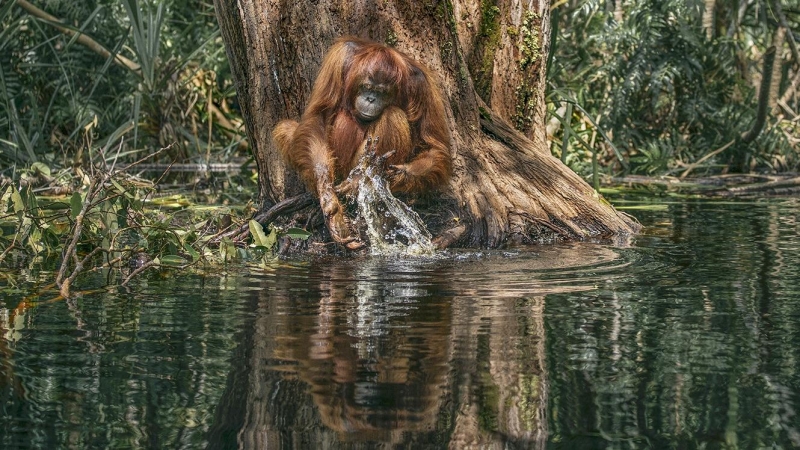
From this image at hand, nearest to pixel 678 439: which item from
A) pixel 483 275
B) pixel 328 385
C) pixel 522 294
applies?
pixel 328 385

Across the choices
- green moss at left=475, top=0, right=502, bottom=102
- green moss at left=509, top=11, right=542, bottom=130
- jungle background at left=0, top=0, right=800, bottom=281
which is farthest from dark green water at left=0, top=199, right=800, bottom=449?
jungle background at left=0, top=0, right=800, bottom=281

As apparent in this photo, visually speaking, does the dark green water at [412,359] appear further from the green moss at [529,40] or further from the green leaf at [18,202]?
the green moss at [529,40]

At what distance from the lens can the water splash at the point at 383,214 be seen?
645cm

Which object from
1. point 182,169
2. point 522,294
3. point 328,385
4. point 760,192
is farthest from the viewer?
point 182,169

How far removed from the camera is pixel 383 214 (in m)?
6.60

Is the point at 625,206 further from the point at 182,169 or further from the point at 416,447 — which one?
the point at 416,447

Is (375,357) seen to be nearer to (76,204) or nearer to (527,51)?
(76,204)

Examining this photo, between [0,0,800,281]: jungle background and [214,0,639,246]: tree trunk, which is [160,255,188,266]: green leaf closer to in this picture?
[214,0,639,246]: tree trunk

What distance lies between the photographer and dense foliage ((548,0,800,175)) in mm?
11656

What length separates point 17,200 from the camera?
546 cm

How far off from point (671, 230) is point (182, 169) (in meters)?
5.65

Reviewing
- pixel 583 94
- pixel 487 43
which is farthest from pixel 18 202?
pixel 583 94

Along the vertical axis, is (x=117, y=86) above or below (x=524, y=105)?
above

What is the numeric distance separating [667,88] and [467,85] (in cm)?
526
